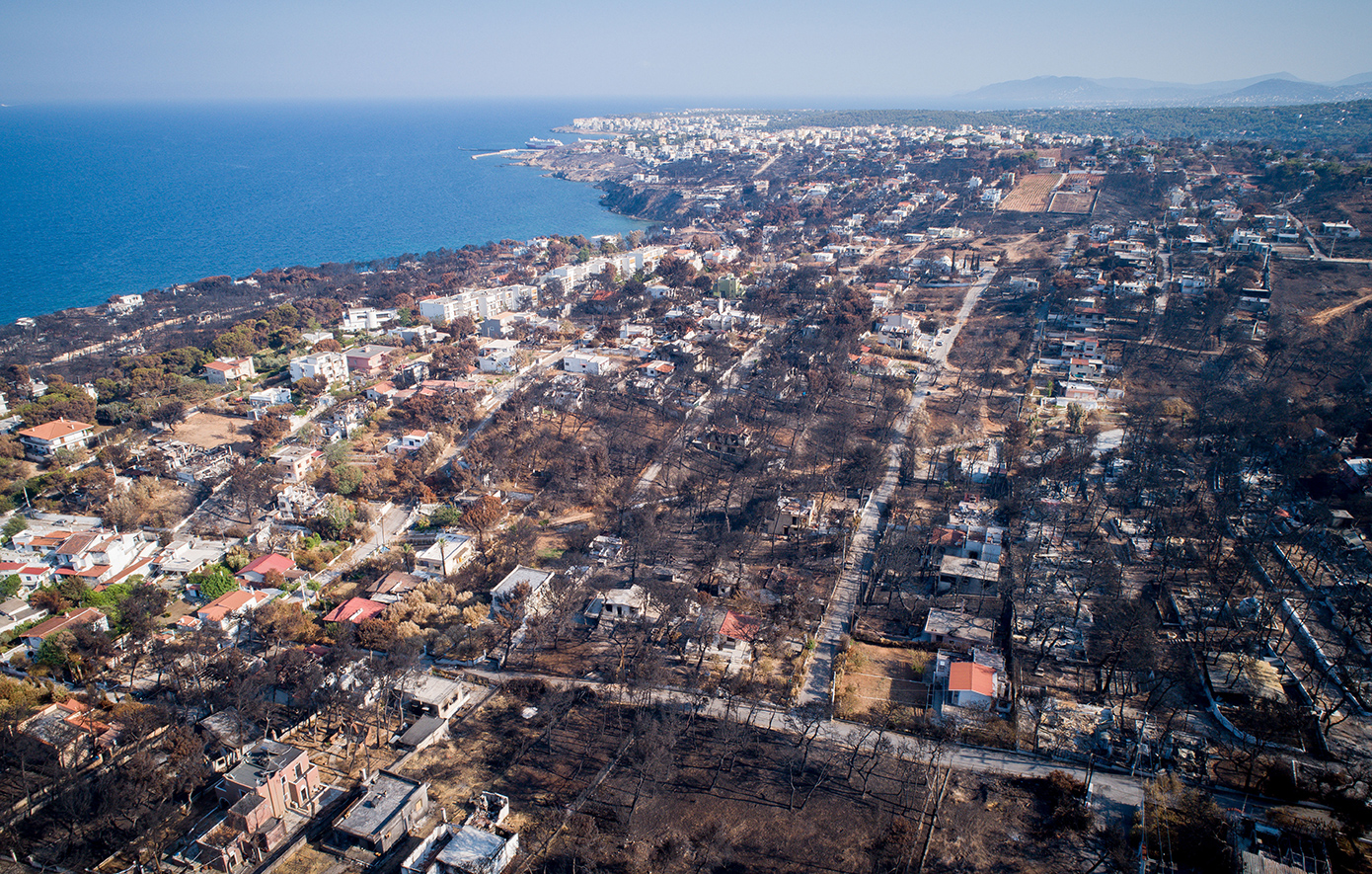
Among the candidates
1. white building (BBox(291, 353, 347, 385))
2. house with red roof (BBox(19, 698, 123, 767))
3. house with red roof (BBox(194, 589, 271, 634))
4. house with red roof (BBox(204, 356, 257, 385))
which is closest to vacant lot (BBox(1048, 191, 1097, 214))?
white building (BBox(291, 353, 347, 385))

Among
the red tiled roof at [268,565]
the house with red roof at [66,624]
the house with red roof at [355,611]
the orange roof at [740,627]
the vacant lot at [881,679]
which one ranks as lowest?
the vacant lot at [881,679]

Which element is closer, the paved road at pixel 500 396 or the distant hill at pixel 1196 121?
the paved road at pixel 500 396

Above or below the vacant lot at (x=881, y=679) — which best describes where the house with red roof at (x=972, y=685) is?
above

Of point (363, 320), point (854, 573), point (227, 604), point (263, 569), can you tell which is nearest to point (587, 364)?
point (363, 320)

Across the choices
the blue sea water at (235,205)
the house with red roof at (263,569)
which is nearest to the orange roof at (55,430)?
the house with red roof at (263,569)

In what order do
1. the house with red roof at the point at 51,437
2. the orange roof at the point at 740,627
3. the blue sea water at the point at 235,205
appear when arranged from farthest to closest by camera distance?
the blue sea water at the point at 235,205, the house with red roof at the point at 51,437, the orange roof at the point at 740,627

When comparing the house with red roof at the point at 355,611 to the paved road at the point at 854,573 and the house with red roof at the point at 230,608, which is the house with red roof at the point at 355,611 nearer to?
the house with red roof at the point at 230,608

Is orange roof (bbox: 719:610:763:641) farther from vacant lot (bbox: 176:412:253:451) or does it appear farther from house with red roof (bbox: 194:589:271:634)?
vacant lot (bbox: 176:412:253:451)
